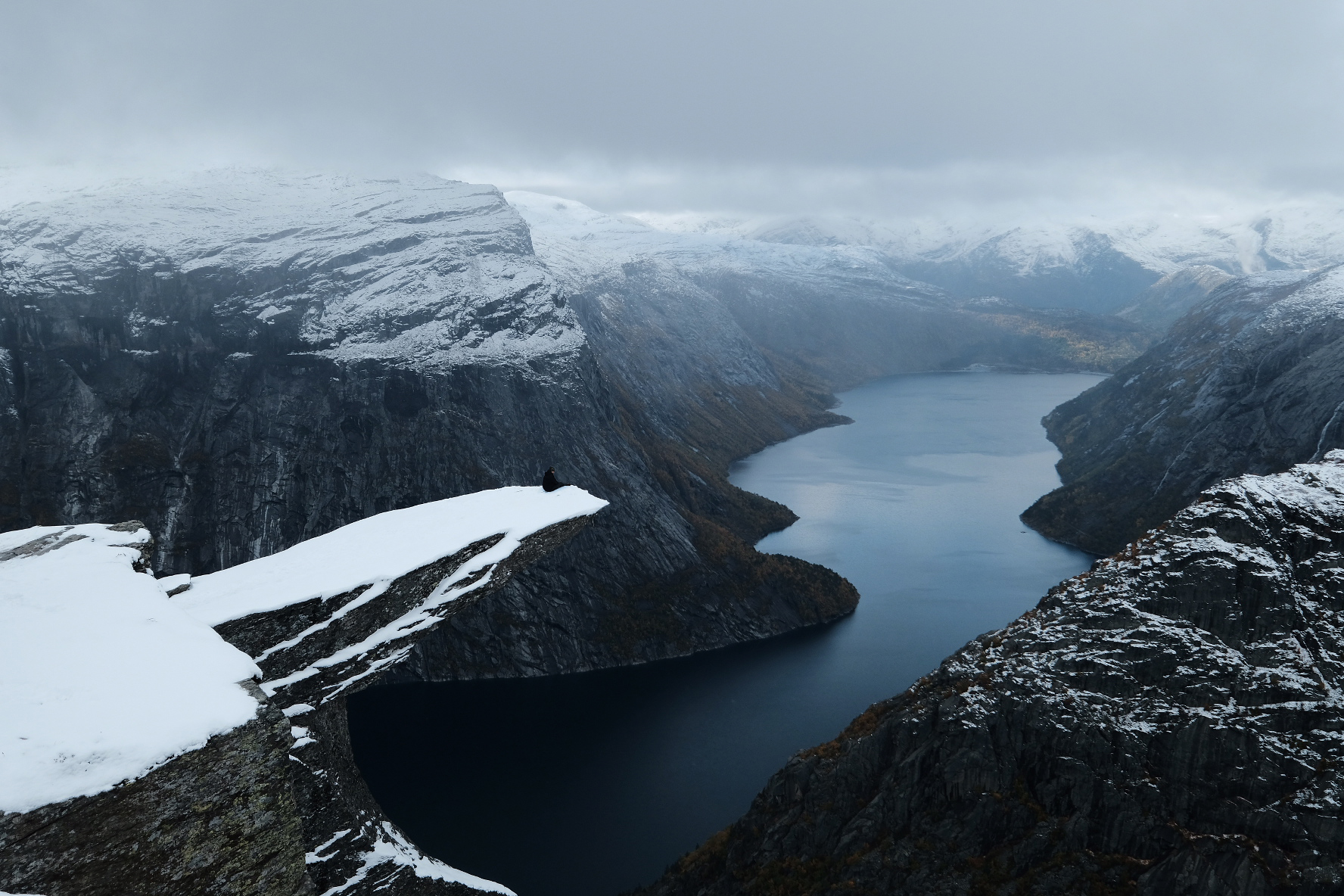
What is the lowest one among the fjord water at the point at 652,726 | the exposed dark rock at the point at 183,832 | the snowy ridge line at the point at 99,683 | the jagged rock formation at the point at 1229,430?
the fjord water at the point at 652,726

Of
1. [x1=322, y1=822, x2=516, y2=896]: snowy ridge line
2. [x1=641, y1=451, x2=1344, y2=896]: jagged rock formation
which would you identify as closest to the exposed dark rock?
[x1=322, y1=822, x2=516, y2=896]: snowy ridge line

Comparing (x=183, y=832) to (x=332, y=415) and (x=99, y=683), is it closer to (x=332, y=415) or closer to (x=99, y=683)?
(x=99, y=683)

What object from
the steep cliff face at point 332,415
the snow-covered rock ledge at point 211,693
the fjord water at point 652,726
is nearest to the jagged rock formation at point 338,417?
the steep cliff face at point 332,415

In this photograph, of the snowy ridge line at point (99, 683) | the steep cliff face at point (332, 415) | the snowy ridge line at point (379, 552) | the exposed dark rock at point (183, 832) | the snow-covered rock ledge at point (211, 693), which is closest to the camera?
the exposed dark rock at point (183, 832)

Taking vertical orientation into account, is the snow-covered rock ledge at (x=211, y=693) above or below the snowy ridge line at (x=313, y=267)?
below

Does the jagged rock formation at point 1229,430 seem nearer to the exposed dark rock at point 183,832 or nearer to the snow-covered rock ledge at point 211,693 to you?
the snow-covered rock ledge at point 211,693

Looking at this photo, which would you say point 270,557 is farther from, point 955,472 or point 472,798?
point 955,472
